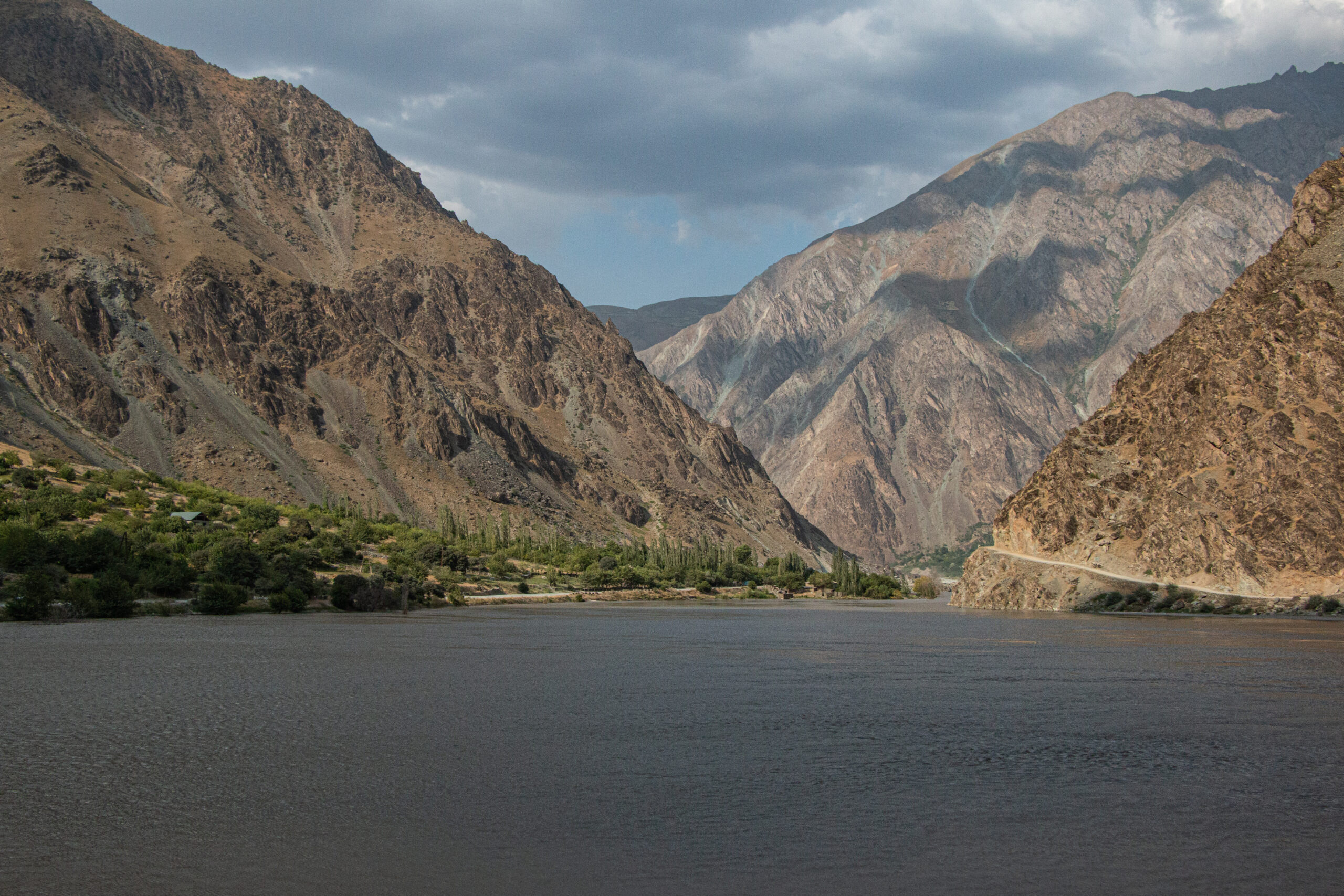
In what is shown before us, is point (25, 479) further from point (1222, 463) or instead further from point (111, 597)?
point (1222, 463)

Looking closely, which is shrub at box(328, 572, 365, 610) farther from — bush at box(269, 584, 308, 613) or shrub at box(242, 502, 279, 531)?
shrub at box(242, 502, 279, 531)

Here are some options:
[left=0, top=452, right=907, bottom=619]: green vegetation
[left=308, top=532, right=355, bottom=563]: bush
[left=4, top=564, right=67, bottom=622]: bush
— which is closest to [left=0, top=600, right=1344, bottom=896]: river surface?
[left=4, top=564, right=67, bottom=622]: bush

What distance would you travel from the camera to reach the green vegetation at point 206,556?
72812 millimetres

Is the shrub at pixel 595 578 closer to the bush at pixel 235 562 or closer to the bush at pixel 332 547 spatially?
the bush at pixel 332 547

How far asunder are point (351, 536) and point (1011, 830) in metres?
108

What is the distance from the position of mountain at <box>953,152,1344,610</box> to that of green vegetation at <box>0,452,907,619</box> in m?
64.8

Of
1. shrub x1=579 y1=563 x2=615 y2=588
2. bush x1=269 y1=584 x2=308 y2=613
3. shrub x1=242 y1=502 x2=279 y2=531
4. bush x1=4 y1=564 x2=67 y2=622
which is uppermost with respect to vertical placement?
shrub x1=242 y1=502 x2=279 y2=531

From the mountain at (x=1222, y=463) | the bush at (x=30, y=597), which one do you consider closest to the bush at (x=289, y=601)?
the bush at (x=30, y=597)

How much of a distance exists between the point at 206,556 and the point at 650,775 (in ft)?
242

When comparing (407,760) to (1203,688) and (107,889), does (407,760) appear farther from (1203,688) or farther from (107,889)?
(1203,688)

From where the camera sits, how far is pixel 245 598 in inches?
3322

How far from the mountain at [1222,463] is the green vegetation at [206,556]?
6483cm

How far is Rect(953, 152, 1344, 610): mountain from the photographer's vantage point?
105312mm

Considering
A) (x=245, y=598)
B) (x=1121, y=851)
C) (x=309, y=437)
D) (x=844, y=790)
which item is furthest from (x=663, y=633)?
(x=309, y=437)
